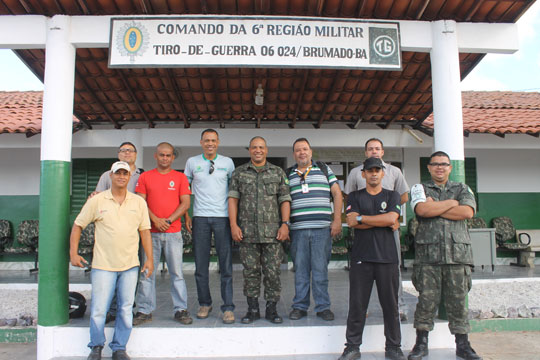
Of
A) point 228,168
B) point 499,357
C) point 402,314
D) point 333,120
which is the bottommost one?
point 499,357

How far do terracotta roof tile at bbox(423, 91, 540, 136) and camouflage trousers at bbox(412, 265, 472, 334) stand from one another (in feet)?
14.9

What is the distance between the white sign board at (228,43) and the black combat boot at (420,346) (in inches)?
106

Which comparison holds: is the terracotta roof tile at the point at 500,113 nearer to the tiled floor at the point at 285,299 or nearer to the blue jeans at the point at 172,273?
the tiled floor at the point at 285,299

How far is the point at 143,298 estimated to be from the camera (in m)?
3.84

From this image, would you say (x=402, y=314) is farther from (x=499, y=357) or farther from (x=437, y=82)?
(x=437, y=82)

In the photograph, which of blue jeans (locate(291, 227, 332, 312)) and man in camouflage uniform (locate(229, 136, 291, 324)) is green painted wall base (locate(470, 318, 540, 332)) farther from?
man in camouflage uniform (locate(229, 136, 291, 324))

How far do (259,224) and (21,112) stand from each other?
710cm

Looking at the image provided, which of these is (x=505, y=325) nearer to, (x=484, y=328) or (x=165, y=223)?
(x=484, y=328)

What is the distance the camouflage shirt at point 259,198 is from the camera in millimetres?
3867

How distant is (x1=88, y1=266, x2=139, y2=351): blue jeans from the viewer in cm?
343

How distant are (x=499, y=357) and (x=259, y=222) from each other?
2.77m

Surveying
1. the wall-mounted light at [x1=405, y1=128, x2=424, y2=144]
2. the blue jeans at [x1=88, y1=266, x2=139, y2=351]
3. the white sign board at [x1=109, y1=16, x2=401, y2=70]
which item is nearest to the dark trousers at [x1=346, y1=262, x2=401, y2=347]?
the blue jeans at [x1=88, y1=266, x2=139, y2=351]

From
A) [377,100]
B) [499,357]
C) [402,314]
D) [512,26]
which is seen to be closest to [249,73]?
[377,100]

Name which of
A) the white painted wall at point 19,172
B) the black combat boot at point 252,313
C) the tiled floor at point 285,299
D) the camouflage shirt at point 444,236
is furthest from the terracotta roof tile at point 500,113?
the white painted wall at point 19,172
